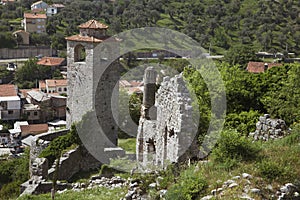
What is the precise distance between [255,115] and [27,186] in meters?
8.50

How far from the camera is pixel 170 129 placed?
1157 centimetres

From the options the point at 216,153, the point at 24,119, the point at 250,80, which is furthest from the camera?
the point at 24,119

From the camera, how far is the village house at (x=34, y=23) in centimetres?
8531

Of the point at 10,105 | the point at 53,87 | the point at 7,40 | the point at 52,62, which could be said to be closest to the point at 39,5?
the point at 7,40

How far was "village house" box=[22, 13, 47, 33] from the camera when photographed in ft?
280

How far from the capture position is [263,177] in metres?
7.77

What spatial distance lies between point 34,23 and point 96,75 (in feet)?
218

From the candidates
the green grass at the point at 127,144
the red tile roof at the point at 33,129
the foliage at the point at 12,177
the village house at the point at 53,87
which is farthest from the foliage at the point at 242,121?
the village house at the point at 53,87

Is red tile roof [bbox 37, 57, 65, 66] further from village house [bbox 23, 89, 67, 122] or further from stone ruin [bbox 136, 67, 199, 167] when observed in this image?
stone ruin [bbox 136, 67, 199, 167]

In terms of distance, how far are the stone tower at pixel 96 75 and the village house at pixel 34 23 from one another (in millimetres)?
64752

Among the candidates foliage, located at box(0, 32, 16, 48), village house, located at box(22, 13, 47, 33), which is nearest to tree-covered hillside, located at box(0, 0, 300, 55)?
village house, located at box(22, 13, 47, 33)

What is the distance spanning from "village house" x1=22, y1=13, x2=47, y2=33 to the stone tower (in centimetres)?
6475

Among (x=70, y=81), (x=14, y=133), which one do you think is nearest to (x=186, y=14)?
(x=14, y=133)

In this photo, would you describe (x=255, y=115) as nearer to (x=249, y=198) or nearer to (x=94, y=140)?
(x=94, y=140)
